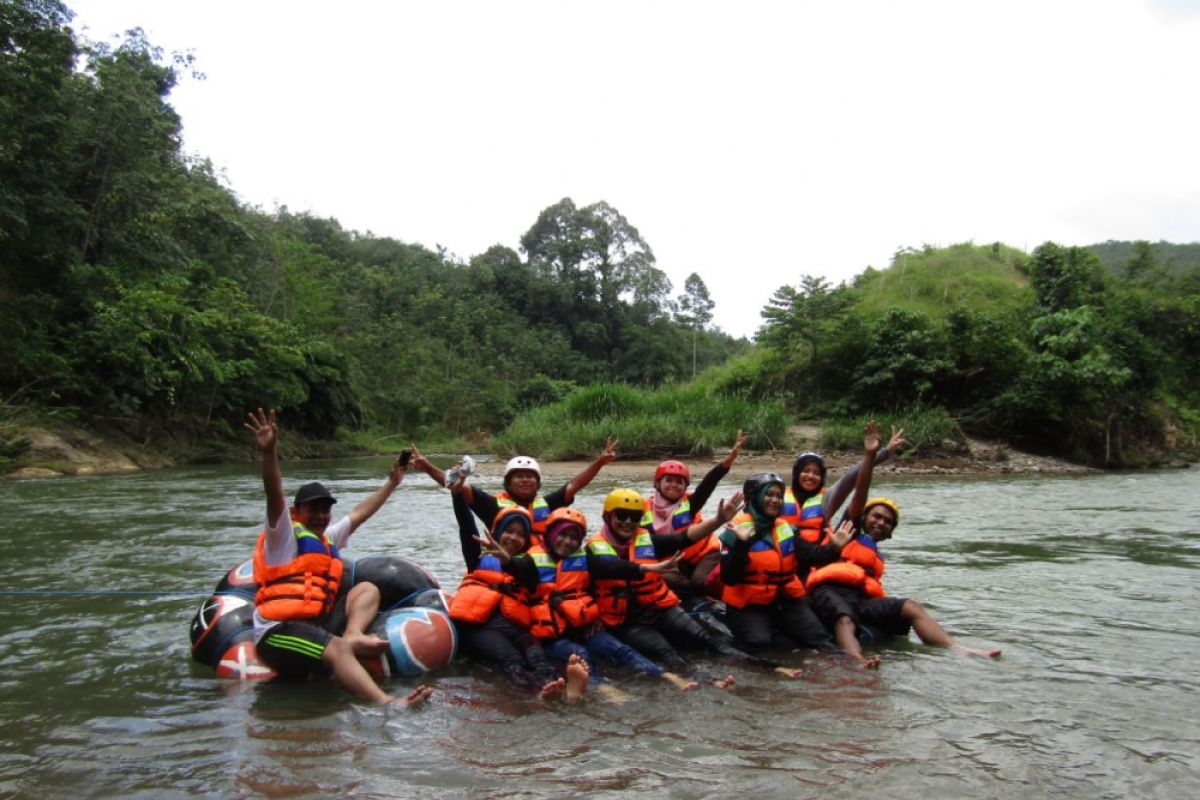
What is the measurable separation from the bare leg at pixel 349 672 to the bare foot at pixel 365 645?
0.02 m

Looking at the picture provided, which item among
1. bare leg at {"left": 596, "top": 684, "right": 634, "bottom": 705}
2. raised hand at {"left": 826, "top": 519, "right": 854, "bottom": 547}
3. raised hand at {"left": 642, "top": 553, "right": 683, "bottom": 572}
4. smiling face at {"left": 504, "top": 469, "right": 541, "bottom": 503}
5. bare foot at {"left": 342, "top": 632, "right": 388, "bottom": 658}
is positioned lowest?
bare leg at {"left": 596, "top": 684, "right": 634, "bottom": 705}

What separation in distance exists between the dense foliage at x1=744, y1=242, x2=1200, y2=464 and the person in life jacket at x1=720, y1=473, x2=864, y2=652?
1833cm

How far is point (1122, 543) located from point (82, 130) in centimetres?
2304

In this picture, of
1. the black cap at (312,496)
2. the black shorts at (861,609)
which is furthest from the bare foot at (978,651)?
the black cap at (312,496)

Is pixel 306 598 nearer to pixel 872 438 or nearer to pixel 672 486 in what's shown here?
pixel 672 486

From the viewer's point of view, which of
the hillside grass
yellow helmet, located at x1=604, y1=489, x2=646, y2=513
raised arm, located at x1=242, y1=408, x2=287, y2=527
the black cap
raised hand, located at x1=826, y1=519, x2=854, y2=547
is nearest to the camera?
raised arm, located at x1=242, y1=408, x2=287, y2=527

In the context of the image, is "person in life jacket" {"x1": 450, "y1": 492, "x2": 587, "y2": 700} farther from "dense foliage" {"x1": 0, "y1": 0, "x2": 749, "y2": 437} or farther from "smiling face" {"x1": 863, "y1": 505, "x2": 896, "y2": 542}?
"dense foliage" {"x1": 0, "y1": 0, "x2": 749, "y2": 437}

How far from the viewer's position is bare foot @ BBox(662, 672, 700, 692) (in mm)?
4891

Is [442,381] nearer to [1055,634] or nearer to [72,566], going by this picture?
[72,566]

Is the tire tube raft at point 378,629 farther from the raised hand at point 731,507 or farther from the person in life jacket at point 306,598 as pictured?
the raised hand at point 731,507

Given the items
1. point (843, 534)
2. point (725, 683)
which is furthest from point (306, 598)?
point (843, 534)

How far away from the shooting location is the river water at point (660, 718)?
3598mm

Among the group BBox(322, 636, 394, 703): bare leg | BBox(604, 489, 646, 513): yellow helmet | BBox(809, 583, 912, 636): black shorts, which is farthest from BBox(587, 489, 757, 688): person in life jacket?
BBox(322, 636, 394, 703): bare leg

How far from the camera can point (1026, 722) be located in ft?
14.1
